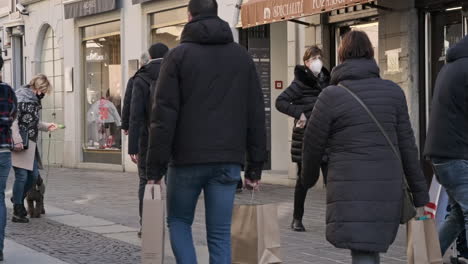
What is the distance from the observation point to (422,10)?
39.0ft

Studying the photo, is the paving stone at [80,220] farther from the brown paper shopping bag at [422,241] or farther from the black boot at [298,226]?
the brown paper shopping bag at [422,241]

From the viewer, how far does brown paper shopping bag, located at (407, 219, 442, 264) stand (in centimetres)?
527

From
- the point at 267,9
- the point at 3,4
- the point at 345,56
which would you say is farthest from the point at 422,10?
the point at 3,4

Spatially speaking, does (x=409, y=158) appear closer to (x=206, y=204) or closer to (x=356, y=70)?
(x=356, y=70)

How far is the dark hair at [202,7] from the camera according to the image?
17.4 feet

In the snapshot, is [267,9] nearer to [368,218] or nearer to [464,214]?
[464,214]

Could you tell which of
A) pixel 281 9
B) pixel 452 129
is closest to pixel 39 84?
pixel 281 9

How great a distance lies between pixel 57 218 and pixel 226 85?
5.76 meters

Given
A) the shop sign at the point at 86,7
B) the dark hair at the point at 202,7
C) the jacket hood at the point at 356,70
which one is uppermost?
the shop sign at the point at 86,7

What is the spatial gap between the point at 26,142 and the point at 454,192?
5.28 meters

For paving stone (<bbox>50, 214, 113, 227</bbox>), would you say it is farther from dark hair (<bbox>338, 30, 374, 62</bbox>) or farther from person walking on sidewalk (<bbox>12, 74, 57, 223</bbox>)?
dark hair (<bbox>338, 30, 374, 62</bbox>)

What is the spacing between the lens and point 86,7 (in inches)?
812

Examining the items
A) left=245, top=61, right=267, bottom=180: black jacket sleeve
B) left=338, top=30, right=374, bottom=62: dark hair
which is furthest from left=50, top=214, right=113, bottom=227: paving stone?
left=338, top=30, right=374, bottom=62: dark hair

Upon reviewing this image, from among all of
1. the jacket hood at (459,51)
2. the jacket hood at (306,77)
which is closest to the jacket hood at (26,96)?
the jacket hood at (306,77)
